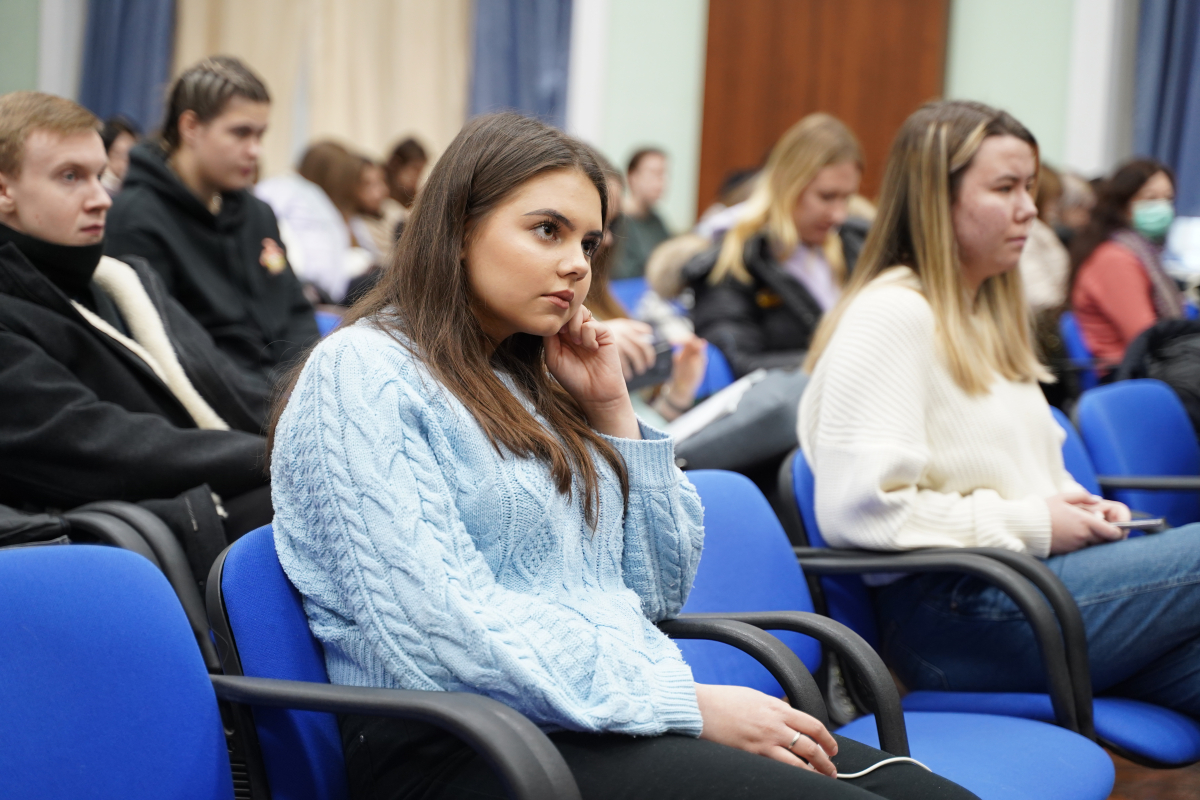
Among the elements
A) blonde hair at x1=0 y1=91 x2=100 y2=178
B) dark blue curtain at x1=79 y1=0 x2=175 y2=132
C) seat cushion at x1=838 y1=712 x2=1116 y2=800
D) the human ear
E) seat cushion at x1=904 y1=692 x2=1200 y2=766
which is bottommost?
seat cushion at x1=904 y1=692 x2=1200 y2=766

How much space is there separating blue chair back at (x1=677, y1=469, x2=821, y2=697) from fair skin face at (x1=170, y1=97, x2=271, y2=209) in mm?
1593

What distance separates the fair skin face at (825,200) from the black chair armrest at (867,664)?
6.73 feet

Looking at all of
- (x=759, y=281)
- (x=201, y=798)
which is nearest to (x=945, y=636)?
(x=201, y=798)

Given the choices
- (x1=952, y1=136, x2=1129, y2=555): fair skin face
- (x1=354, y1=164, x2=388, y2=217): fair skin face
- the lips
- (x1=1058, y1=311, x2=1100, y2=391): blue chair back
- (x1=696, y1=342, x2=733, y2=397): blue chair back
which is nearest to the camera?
the lips

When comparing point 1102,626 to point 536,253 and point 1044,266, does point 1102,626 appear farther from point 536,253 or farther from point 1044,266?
point 1044,266

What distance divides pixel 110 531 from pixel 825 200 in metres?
2.28

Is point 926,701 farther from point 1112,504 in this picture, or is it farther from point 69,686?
point 69,686

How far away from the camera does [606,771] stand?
1.11 metres

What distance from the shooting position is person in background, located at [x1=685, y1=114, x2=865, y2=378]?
Result: 3287 millimetres

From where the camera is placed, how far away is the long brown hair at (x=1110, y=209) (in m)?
4.25

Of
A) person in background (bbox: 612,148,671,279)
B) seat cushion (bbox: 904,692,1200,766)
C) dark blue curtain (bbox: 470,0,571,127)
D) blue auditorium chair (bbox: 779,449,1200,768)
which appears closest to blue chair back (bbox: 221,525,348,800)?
blue auditorium chair (bbox: 779,449,1200,768)

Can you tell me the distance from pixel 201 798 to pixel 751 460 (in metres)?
1.43

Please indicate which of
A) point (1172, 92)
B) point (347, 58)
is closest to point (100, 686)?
point (1172, 92)

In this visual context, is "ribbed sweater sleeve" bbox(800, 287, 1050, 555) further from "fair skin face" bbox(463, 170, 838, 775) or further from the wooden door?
the wooden door
